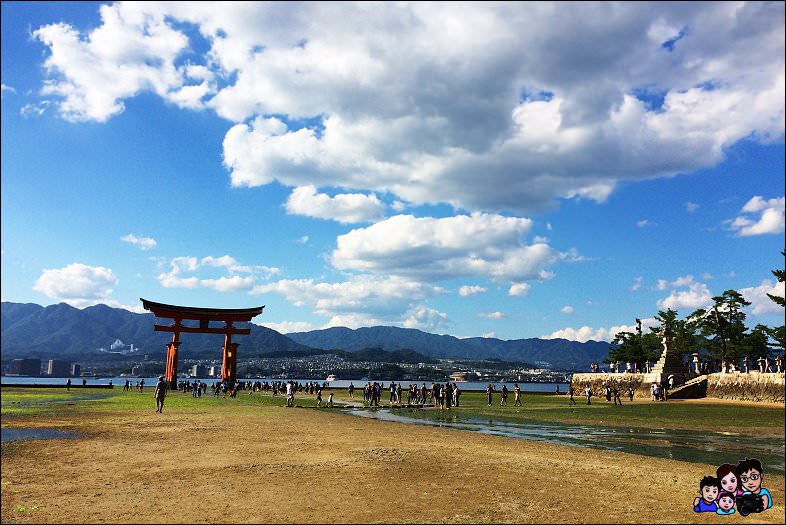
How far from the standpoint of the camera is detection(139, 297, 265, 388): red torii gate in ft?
213

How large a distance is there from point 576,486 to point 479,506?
2.96 meters

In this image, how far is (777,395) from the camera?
150ft

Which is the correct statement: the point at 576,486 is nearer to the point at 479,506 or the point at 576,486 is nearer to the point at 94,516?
the point at 479,506

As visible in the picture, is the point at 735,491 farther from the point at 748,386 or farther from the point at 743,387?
the point at 743,387

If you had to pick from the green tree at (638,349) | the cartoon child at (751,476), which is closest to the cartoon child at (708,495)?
the cartoon child at (751,476)

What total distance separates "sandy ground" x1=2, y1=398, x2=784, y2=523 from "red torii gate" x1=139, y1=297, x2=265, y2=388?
164 ft

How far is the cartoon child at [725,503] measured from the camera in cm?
869

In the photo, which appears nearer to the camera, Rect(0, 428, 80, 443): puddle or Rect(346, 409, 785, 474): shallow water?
Rect(346, 409, 785, 474): shallow water

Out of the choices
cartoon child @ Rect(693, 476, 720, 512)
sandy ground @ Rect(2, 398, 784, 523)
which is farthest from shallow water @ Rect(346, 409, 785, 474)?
cartoon child @ Rect(693, 476, 720, 512)

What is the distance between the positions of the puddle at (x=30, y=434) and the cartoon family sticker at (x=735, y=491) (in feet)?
62.9

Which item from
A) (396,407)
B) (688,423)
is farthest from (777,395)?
(396,407)

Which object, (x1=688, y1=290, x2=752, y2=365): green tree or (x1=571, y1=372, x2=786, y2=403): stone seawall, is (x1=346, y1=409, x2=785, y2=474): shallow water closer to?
(x1=571, y1=372, x2=786, y2=403): stone seawall

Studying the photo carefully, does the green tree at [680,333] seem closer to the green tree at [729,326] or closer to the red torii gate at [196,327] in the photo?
the green tree at [729,326]

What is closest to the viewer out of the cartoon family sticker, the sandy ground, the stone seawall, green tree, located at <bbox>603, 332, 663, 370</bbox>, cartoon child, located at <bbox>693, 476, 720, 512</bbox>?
the cartoon family sticker
